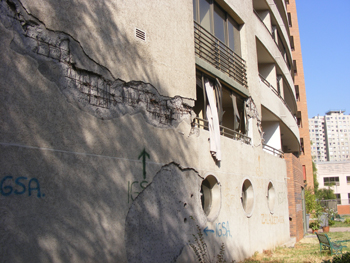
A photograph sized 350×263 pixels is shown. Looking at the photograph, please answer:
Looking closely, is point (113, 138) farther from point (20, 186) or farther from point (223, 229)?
point (223, 229)

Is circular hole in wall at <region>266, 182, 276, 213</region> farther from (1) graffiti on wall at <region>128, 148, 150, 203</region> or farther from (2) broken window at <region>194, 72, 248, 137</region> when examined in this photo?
(1) graffiti on wall at <region>128, 148, 150, 203</region>

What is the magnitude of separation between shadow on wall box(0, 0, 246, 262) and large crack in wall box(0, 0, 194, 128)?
0.6 inches

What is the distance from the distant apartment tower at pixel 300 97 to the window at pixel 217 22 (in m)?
27.1

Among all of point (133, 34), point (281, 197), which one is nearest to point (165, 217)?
point (133, 34)

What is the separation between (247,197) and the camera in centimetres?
1132

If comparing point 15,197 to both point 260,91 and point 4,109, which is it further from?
point 260,91

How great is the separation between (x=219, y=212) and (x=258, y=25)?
9197mm

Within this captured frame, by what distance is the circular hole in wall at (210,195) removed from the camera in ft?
29.4

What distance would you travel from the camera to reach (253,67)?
13258mm

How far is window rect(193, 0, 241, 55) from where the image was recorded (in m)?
10.5

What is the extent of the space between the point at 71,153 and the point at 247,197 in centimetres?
749

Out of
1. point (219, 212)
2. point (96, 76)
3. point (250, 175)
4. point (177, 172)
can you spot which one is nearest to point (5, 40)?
point (96, 76)

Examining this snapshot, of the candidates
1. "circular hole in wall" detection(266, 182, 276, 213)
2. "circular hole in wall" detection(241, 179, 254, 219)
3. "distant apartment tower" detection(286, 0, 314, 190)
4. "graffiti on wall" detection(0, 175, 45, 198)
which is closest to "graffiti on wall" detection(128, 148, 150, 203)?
"graffiti on wall" detection(0, 175, 45, 198)

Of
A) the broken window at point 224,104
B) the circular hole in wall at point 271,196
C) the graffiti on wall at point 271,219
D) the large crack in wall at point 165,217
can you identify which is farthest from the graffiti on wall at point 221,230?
the circular hole in wall at point 271,196
